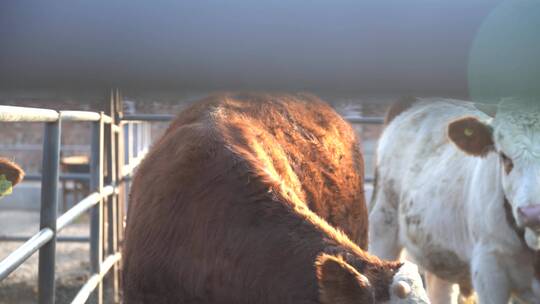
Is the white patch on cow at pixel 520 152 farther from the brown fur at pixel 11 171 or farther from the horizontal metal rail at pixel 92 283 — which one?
the brown fur at pixel 11 171

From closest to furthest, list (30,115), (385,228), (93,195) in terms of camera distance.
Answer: (30,115)
(93,195)
(385,228)

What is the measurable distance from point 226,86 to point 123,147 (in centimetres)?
496

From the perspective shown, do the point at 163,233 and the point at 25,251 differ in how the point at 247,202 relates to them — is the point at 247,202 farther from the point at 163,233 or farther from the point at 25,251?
the point at 25,251

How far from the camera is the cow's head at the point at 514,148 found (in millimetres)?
2957

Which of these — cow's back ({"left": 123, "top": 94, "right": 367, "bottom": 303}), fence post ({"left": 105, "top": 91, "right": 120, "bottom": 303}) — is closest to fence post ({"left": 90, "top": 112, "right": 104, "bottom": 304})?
fence post ({"left": 105, "top": 91, "right": 120, "bottom": 303})

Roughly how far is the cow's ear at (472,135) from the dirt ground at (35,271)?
3.34 meters

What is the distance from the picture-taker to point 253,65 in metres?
0.50

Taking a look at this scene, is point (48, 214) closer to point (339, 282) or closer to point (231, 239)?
point (231, 239)

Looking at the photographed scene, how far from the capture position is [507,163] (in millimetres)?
3260

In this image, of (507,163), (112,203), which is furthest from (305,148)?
(112,203)

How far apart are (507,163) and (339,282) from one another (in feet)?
6.46

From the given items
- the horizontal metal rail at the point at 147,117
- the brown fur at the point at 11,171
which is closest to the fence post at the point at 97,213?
the horizontal metal rail at the point at 147,117

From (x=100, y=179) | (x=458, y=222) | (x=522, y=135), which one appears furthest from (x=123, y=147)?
(x=522, y=135)

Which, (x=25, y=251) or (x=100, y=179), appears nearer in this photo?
(x=25, y=251)
